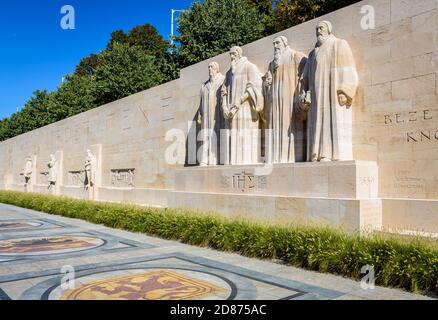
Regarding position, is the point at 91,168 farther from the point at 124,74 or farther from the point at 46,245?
the point at 46,245

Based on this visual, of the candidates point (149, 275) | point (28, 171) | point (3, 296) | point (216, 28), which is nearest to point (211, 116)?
point (149, 275)

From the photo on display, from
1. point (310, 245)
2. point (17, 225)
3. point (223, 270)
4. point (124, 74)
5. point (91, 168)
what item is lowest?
point (17, 225)

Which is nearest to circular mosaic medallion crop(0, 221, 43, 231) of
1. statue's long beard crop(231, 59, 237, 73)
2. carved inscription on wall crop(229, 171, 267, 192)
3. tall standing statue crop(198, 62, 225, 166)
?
tall standing statue crop(198, 62, 225, 166)

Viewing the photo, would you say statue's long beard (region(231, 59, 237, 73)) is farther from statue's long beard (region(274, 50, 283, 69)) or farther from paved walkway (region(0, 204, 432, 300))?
paved walkway (region(0, 204, 432, 300))

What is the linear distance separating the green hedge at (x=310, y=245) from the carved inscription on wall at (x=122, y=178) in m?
A: 5.83

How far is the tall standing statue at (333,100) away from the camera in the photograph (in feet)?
26.8

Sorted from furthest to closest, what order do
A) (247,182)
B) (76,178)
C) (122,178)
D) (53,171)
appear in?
(53,171)
(76,178)
(122,178)
(247,182)

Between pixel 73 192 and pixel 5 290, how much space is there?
54.2 feet

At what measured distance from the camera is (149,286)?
204 inches

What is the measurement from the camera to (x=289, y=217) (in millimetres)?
8094

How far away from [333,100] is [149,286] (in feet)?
16.9

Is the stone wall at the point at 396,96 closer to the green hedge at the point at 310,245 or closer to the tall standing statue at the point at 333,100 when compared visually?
the tall standing statue at the point at 333,100

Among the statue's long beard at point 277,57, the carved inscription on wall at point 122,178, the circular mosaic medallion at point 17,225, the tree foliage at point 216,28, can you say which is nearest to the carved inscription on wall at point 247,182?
the statue's long beard at point 277,57
